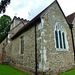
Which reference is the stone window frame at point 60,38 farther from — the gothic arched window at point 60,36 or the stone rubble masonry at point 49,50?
the stone rubble masonry at point 49,50

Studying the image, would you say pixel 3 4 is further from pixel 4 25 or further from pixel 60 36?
pixel 4 25

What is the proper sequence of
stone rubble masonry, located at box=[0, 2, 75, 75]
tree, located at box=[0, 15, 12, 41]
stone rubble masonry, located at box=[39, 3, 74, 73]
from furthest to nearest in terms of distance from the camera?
tree, located at box=[0, 15, 12, 41], stone rubble masonry, located at box=[39, 3, 74, 73], stone rubble masonry, located at box=[0, 2, 75, 75]

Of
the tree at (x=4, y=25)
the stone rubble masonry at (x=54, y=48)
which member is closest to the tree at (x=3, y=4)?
the stone rubble masonry at (x=54, y=48)

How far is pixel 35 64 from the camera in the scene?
634 centimetres

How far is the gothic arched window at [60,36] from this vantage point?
23.6 feet

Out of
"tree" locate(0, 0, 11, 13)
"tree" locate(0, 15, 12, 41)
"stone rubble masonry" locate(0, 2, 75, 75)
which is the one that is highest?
"tree" locate(0, 15, 12, 41)

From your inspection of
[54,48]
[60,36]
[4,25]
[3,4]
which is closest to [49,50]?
[54,48]

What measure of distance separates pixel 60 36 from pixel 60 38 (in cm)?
21

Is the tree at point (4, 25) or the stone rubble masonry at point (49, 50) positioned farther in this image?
the tree at point (4, 25)

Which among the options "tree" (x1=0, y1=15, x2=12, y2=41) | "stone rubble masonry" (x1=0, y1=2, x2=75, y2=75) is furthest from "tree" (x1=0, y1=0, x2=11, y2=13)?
"tree" (x1=0, y1=15, x2=12, y2=41)

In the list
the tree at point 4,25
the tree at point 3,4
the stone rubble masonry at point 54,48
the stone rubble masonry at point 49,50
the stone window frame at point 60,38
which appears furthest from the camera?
the tree at point 4,25

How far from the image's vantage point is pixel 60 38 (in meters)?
7.60

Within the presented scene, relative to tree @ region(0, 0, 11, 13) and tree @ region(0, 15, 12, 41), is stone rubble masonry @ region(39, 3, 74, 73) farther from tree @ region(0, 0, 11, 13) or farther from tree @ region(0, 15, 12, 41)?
tree @ region(0, 15, 12, 41)

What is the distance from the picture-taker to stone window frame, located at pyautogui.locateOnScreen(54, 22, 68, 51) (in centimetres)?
712
